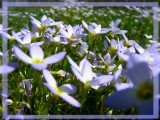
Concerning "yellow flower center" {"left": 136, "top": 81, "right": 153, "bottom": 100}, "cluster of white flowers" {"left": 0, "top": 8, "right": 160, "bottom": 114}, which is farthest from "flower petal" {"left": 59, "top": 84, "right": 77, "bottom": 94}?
"yellow flower center" {"left": 136, "top": 81, "right": 153, "bottom": 100}

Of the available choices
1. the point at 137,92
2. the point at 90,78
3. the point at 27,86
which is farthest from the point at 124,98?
the point at 27,86

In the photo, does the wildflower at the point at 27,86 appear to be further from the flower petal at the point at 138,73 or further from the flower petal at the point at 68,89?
the flower petal at the point at 138,73

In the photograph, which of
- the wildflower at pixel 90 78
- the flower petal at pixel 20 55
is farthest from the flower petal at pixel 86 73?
the flower petal at pixel 20 55

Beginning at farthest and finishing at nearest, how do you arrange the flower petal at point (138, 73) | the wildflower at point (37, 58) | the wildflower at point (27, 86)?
the wildflower at point (27, 86), the wildflower at point (37, 58), the flower petal at point (138, 73)

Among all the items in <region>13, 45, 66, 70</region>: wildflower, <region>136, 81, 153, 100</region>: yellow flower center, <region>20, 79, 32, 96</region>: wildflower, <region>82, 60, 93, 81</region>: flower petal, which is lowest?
<region>20, 79, 32, 96</region>: wildflower

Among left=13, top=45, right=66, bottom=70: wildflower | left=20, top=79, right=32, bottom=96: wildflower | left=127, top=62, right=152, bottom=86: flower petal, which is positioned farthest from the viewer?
left=20, top=79, right=32, bottom=96: wildflower

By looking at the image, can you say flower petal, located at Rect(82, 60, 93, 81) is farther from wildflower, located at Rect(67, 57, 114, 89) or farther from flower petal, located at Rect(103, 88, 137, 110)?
flower petal, located at Rect(103, 88, 137, 110)

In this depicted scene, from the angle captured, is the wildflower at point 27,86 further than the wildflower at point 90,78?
Yes

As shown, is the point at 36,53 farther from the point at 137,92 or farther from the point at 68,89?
the point at 137,92
